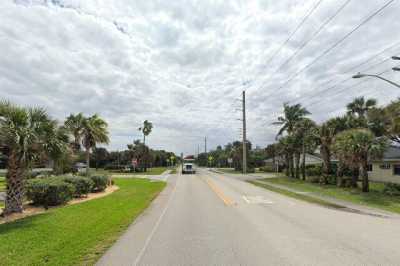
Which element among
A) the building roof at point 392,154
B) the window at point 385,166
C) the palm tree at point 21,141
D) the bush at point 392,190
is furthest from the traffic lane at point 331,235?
the window at point 385,166

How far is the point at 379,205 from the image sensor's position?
49.2 ft

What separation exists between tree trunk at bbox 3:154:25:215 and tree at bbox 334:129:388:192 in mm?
21130

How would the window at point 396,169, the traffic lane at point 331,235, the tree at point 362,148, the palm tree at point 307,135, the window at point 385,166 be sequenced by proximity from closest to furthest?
the traffic lane at point 331,235 < the tree at point 362,148 < the window at point 396,169 < the palm tree at point 307,135 < the window at point 385,166

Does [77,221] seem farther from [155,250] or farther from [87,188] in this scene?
[87,188]

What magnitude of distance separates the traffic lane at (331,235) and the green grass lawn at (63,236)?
4566 millimetres

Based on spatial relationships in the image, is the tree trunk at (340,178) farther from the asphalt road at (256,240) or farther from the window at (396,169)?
the asphalt road at (256,240)

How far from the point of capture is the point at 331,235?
8.06 m

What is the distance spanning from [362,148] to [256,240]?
1691cm

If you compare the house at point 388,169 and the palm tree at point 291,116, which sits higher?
the palm tree at point 291,116

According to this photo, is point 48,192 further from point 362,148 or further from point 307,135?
point 307,135

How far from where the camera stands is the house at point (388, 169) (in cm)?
2915

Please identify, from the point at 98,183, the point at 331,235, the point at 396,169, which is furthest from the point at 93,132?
the point at 396,169

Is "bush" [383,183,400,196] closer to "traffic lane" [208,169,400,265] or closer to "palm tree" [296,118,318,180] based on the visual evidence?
"palm tree" [296,118,318,180]

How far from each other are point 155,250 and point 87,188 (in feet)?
39.9
